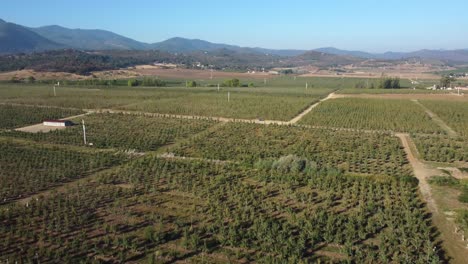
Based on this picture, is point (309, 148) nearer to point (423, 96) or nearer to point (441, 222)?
point (441, 222)

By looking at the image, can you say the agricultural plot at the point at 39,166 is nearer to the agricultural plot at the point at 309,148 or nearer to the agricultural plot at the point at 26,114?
the agricultural plot at the point at 309,148

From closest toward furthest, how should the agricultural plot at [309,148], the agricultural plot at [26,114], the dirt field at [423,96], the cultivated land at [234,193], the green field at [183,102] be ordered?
the cultivated land at [234,193]
the agricultural plot at [309,148]
the agricultural plot at [26,114]
the green field at [183,102]
the dirt field at [423,96]

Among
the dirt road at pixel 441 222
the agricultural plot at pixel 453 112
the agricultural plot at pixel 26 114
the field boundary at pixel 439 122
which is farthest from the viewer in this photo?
the agricultural plot at pixel 26 114

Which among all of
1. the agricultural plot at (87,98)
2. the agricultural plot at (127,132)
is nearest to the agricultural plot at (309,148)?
the agricultural plot at (127,132)

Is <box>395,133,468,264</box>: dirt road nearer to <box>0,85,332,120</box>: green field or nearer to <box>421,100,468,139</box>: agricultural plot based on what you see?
<box>421,100,468,139</box>: agricultural plot

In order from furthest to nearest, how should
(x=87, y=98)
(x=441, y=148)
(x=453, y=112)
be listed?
1. (x=87, y=98)
2. (x=453, y=112)
3. (x=441, y=148)

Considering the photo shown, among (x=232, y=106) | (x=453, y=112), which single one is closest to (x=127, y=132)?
(x=232, y=106)

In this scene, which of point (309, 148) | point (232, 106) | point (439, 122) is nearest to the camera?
point (309, 148)

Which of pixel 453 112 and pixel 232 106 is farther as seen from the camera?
pixel 232 106

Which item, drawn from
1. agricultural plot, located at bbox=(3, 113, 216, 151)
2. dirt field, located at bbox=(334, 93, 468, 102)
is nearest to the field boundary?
dirt field, located at bbox=(334, 93, 468, 102)
